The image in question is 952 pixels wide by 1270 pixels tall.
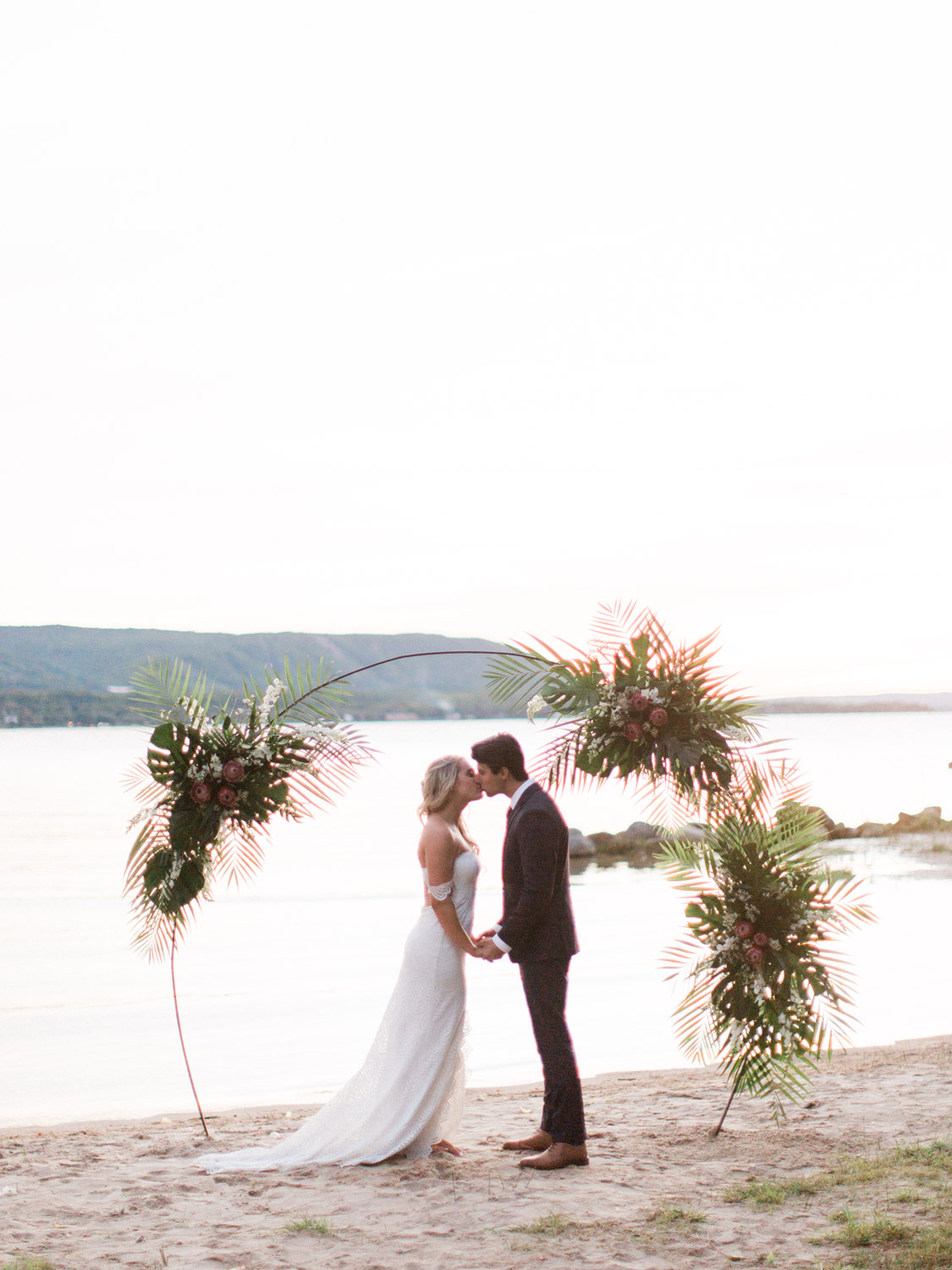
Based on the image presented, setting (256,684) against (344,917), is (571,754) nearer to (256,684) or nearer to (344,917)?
(256,684)

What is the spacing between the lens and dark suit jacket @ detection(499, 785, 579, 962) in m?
5.81

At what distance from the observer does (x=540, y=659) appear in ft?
Result: 21.7

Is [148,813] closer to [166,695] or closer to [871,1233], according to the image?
[166,695]

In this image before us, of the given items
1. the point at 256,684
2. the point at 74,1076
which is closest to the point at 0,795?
the point at 74,1076

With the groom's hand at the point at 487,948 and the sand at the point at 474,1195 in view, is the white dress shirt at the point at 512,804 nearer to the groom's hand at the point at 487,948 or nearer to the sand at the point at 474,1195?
the groom's hand at the point at 487,948

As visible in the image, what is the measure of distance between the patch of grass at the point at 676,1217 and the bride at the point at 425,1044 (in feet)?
4.54

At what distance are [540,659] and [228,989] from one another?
450 inches

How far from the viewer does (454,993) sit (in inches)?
243

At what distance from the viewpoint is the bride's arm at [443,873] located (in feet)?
19.9

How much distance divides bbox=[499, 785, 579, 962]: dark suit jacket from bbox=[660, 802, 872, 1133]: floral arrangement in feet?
2.77

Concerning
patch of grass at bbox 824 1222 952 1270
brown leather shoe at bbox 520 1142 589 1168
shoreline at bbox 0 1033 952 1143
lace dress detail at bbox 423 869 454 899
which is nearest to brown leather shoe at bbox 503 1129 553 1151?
brown leather shoe at bbox 520 1142 589 1168

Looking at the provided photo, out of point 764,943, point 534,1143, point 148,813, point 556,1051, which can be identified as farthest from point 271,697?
point 764,943

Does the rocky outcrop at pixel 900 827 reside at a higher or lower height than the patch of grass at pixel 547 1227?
lower

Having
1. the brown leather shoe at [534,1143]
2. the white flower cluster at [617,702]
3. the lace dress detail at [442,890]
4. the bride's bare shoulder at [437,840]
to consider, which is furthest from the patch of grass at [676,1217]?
the white flower cluster at [617,702]
